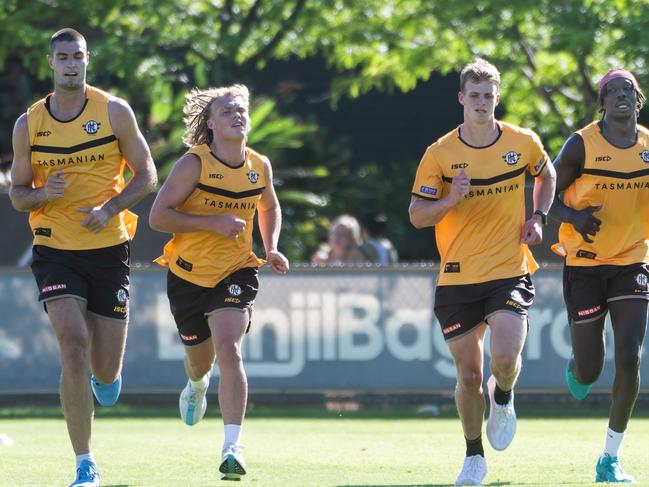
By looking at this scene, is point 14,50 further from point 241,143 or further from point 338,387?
point 241,143

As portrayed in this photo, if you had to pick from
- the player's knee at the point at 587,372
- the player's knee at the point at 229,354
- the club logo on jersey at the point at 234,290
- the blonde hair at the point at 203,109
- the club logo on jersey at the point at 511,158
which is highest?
the blonde hair at the point at 203,109

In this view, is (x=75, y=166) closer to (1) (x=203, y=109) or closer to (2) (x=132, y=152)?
(2) (x=132, y=152)

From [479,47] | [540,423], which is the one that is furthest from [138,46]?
[540,423]

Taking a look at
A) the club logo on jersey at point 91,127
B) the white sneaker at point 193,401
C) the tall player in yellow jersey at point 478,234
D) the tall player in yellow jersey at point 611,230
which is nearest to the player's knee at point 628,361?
the tall player in yellow jersey at point 611,230

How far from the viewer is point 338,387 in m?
13.8

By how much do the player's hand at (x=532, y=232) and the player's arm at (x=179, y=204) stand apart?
1571mm

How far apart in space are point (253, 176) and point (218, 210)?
11.5 inches

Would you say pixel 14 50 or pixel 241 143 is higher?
pixel 14 50

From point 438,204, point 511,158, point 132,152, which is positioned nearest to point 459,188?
point 438,204

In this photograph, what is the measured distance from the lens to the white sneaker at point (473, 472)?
7941mm

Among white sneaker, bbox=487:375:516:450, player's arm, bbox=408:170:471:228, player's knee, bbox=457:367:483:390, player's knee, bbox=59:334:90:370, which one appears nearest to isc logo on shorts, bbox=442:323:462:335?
player's knee, bbox=457:367:483:390

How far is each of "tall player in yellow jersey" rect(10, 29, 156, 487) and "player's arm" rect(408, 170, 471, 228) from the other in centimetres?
147

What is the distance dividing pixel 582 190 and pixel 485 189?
0.74m

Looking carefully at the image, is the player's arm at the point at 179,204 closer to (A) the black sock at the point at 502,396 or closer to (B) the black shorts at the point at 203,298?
(B) the black shorts at the point at 203,298
